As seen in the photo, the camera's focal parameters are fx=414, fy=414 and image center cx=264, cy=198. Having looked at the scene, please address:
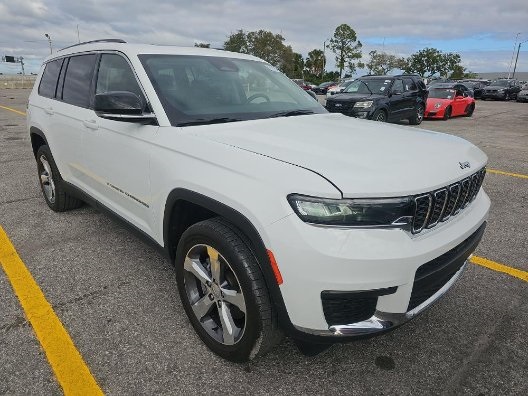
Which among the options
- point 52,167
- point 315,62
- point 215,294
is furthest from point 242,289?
point 315,62

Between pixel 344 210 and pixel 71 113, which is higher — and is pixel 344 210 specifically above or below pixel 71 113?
below

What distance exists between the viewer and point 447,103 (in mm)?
16609

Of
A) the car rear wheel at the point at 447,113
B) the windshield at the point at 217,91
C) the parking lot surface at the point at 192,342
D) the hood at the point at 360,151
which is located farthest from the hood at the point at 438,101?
the hood at the point at 360,151

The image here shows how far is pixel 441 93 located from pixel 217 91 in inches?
672

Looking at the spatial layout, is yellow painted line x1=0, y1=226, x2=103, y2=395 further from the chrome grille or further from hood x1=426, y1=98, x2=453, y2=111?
hood x1=426, y1=98, x2=453, y2=111

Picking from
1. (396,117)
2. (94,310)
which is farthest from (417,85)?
(94,310)

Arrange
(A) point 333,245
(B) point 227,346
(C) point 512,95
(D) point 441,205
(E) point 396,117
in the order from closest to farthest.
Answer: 1. (A) point 333,245
2. (D) point 441,205
3. (B) point 227,346
4. (E) point 396,117
5. (C) point 512,95

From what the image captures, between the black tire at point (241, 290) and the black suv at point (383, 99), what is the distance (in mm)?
10327

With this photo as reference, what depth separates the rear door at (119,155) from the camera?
2.82m

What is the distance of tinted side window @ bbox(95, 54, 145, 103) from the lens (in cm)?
299

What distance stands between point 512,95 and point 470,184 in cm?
3693

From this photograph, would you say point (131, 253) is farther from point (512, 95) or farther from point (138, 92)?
point (512, 95)

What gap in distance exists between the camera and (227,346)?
234cm

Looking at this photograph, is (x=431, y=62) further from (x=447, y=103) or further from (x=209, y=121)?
(x=209, y=121)
